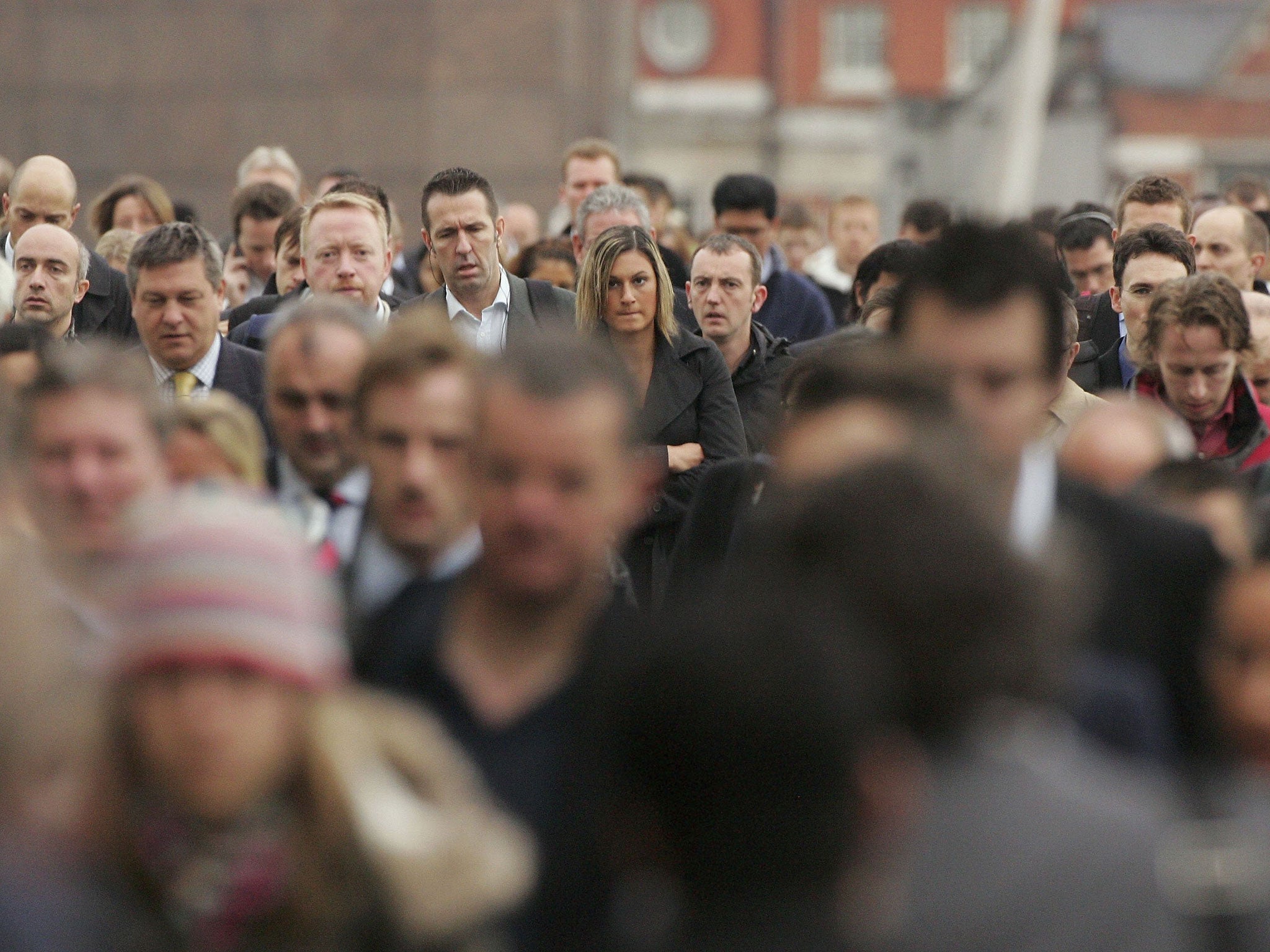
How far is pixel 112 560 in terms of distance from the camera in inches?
156

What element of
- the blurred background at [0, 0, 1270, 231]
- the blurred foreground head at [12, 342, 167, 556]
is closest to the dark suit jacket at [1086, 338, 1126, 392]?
the blurred foreground head at [12, 342, 167, 556]

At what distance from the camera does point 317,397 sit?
4625 mm

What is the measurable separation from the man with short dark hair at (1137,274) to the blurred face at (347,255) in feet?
9.81

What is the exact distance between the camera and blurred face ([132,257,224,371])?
22.7 feet

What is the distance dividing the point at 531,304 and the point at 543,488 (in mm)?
5307

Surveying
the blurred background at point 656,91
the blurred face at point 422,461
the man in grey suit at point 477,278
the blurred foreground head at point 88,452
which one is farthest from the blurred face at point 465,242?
the blurred background at point 656,91

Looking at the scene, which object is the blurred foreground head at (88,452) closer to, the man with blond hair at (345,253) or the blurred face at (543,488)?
the blurred face at (543,488)

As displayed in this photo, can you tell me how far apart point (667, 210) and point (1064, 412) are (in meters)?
6.58

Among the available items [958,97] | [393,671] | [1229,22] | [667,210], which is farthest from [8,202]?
[1229,22]

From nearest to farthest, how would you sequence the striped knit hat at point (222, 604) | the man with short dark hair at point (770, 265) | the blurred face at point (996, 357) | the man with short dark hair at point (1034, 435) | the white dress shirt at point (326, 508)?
the striped knit hat at point (222, 604), the man with short dark hair at point (1034, 435), the blurred face at point (996, 357), the white dress shirt at point (326, 508), the man with short dark hair at point (770, 265)

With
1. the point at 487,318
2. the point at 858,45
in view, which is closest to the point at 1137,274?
the point at 487,318

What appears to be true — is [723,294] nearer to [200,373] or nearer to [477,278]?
→ [477,278]

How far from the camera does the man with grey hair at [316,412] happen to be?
4.57m

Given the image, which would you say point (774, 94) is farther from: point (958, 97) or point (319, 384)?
point (319, 384)
